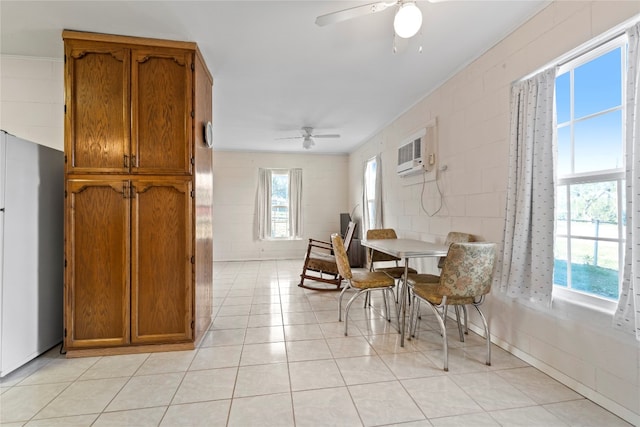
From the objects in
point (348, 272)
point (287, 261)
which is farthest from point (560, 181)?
point (287, 261)

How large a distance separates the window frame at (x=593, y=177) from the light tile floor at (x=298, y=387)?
0.58 m

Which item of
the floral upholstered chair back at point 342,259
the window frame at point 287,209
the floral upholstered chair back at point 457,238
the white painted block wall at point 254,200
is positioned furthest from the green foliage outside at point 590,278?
the window frame at point 287,209

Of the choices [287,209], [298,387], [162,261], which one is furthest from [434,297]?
[287,209]

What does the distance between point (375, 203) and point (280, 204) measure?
8.24 ft

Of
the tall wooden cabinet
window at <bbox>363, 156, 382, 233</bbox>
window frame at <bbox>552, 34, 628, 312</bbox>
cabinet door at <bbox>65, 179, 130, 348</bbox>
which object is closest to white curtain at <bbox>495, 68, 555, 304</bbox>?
window frame at <bbox>552, 34, 628, 312</bbox>

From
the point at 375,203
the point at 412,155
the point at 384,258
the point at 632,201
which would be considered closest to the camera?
the point at 632,201

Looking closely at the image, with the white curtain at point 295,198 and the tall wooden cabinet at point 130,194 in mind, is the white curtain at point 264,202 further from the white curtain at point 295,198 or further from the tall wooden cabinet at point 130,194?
the tall wooden cabinet at point 130,194

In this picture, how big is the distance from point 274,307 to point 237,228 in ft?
11.2

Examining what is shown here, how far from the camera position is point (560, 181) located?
1875 mm

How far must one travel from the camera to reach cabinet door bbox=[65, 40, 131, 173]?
6.95ft

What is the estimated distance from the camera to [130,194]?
2.16 m

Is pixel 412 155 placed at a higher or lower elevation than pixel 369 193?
higher

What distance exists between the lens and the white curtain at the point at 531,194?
185 cm

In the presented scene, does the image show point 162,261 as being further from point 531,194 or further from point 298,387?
point 531,194
